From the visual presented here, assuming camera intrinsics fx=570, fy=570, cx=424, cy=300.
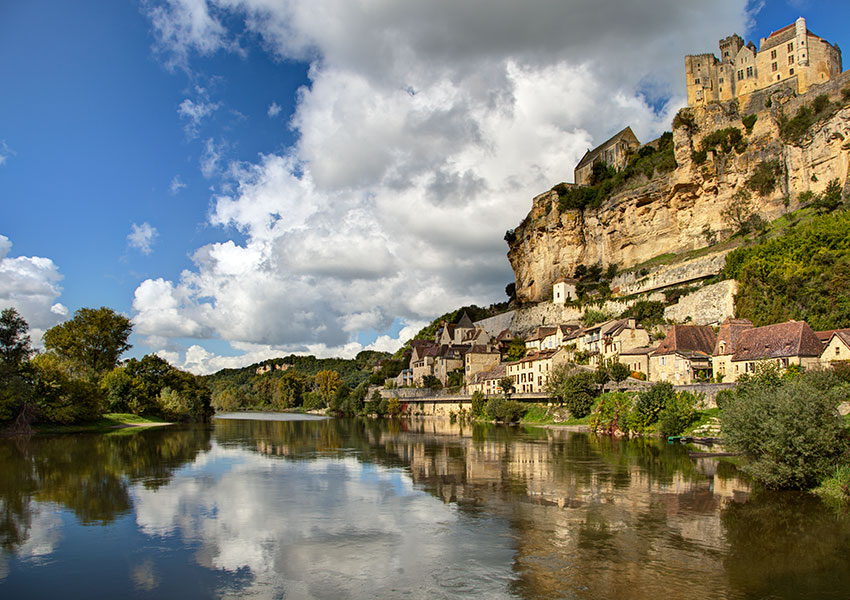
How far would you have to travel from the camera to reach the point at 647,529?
15.1 metres

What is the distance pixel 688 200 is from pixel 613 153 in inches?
893

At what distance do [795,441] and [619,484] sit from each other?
20.0ft

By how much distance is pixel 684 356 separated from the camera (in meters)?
43.6

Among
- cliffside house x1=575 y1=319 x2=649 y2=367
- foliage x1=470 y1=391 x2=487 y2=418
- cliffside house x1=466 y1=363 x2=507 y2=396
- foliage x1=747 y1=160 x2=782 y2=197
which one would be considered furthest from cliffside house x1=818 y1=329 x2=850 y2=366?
cliffside house x1=466 y1=363 x2=507 y2=396

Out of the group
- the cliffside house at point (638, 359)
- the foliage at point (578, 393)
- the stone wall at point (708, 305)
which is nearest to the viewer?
the foliage at point (578, 393)

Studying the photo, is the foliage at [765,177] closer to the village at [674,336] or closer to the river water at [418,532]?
the village at [674,336]

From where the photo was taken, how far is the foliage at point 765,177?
5856 centimetres

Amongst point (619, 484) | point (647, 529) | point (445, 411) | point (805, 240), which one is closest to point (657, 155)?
point (805, 240)

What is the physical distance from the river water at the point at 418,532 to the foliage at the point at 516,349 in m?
44.1

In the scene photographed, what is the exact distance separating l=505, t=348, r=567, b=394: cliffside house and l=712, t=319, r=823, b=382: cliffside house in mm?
19606

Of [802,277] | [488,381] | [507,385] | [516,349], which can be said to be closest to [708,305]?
[802,277]

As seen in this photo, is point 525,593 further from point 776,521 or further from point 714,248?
point 714,248

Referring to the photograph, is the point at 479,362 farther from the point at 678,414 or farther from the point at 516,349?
the point at 678,414

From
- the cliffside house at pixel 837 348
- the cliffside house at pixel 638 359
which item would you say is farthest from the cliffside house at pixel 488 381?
the cliffside house at pixel 837 348
